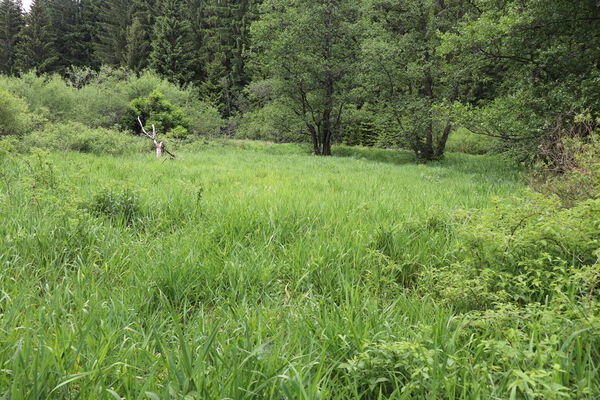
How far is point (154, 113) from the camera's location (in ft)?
69.6

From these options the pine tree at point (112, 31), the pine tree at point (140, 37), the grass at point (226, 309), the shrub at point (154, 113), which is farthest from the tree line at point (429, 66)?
the pine tree at point (112, 31)

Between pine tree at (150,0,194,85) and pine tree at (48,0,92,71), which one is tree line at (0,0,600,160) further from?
pine tree at (48,0,92,71)

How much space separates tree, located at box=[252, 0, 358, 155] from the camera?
15586 millimetres

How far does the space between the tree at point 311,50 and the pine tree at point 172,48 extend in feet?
97.8

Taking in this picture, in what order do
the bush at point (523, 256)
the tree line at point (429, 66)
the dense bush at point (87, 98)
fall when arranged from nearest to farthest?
the bush at point (523, 256), the tree line at point (429, 66), the dense bush at point (87, 98)

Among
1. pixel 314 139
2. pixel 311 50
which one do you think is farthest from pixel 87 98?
pixel 314 139

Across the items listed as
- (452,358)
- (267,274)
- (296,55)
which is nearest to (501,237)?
(452,358)

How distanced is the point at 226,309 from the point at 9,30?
73052mm

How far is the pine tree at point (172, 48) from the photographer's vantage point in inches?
1676

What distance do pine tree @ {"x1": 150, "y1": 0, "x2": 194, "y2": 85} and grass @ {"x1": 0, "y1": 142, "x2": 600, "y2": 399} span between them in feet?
145

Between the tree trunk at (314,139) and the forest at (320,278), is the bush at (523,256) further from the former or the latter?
the tree trunk at (314,139)

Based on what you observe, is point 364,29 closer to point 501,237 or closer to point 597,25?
point 597,25

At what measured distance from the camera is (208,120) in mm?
26359

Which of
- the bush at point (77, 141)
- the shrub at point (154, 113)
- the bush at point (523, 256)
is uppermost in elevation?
the shrub at point (154, 113)
